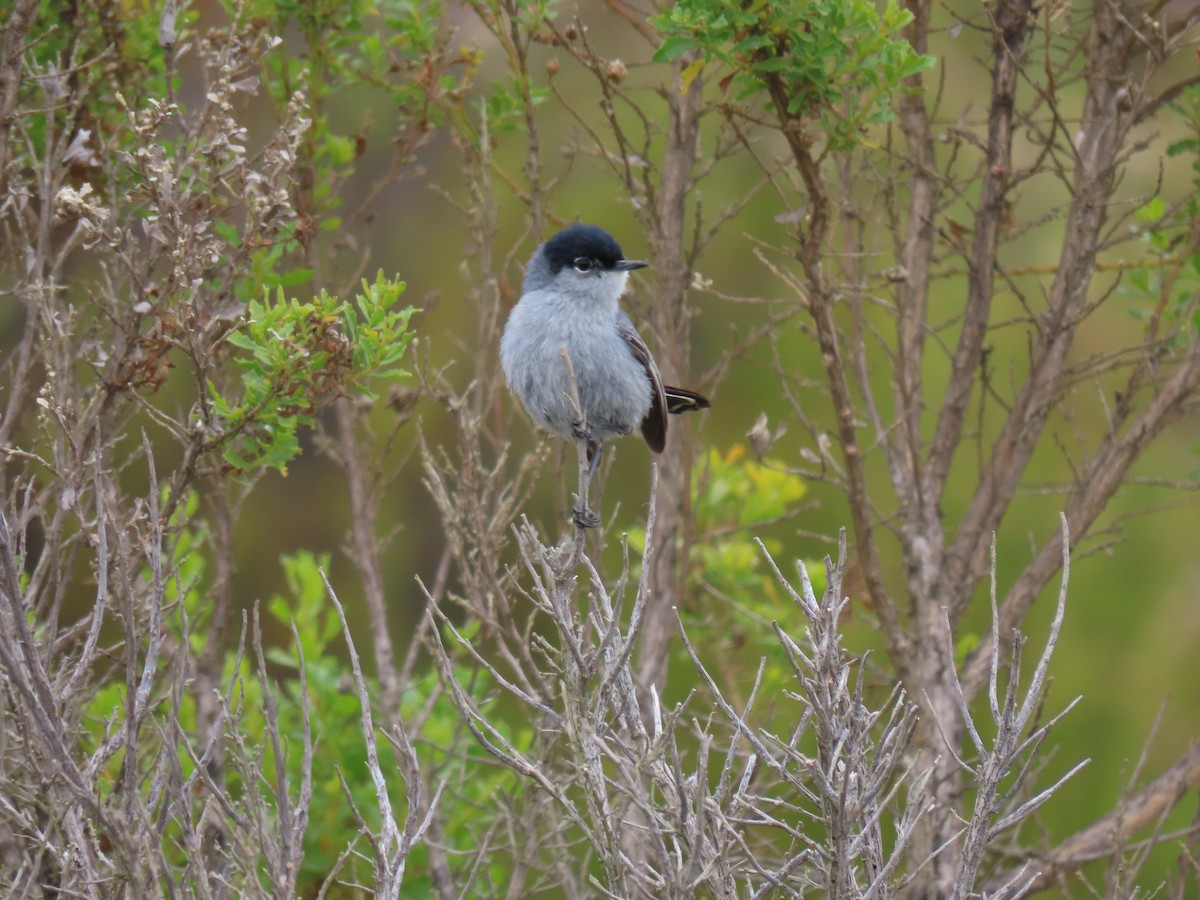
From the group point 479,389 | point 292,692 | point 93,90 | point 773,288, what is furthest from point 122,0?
point 773,288

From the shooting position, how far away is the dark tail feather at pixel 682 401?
4266 mm

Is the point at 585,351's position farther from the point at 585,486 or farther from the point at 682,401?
the point at 585,486

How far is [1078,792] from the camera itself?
713cm

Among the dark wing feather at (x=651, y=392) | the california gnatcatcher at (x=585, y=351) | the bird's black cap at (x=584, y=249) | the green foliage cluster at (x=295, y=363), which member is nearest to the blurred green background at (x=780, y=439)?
the dark wing feather at (x=651, y=392)

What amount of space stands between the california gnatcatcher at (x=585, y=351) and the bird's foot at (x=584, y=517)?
395 mm

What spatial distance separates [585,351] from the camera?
4199mm

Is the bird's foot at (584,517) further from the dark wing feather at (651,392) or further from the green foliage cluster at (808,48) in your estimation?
the green foliage cluster at (808,48)

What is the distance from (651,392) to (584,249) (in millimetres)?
521

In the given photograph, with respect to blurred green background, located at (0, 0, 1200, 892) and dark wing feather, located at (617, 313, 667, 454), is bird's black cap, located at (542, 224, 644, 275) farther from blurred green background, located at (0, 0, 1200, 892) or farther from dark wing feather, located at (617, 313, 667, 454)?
blurred green background, located at (0, 0, 1200, 892)

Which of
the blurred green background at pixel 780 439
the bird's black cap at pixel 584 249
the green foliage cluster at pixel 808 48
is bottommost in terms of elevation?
the blurred green background at pixel 780 439

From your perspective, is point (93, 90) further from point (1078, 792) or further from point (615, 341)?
point (1078, 792)

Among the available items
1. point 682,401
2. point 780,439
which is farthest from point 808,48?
point 780,439

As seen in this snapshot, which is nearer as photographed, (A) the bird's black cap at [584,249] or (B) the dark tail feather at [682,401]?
(B) the dark tail feather at [682,401]

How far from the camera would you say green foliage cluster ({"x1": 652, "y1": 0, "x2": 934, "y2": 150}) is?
3238mm
